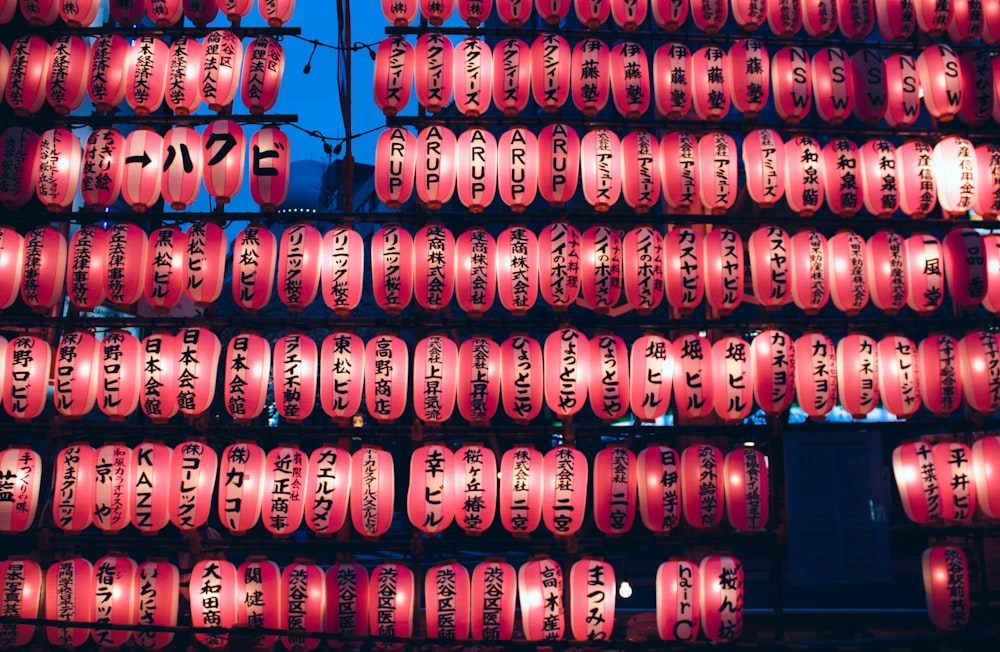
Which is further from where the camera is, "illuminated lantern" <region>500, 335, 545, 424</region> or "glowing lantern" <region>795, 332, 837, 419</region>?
"glowing lantern" <region>795, 332, 837, 419</region>

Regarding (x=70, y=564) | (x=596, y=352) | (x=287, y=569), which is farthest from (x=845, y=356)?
(x=70, y=564)

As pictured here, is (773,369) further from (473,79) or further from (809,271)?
(473,79)

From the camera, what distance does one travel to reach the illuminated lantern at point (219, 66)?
8055mm

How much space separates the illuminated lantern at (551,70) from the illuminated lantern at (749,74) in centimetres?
193

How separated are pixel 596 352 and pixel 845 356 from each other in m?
2.65

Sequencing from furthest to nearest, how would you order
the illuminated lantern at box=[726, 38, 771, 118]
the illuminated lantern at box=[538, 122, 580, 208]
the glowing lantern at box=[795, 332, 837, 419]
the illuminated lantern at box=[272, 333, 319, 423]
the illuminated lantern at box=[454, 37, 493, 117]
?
1. the illuminated lantern at box=[726, 38, 771, 118]
2. the illuminated lantern at box=[454, 37, 493, 117]
3. the illuminated lantern at box=[538, 122, 580, 208]
4. the glowing lantern at box=[795, 332, 837, 419]
5. the illuminated lantern at box=[272, 333, 319, 423]

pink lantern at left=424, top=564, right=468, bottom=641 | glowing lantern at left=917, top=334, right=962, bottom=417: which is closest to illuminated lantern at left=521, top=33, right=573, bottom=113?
glowing lantern at left=917, top=334, right=962, bottom=417

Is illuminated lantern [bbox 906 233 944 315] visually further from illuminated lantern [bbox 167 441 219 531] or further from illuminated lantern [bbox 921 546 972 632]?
illuminated lantern [bbox 167 441 219 531]

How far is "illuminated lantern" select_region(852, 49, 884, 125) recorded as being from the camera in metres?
8.22

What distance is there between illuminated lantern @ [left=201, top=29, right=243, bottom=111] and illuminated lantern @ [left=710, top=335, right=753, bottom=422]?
6.11 m

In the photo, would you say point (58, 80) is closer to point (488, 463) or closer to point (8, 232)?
point (8, 232)

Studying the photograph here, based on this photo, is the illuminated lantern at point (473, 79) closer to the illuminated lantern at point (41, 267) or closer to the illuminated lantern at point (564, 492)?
the illuminated lantern at point (564, 492)

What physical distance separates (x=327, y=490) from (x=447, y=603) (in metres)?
1.62

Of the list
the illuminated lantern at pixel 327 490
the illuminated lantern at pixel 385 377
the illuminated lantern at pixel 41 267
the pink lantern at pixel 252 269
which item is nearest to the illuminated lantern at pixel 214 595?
the illuminated lantern at pixel 327 490
